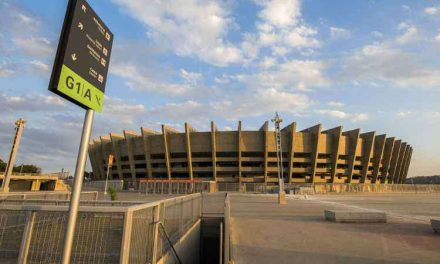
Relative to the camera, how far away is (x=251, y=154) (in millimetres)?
67812

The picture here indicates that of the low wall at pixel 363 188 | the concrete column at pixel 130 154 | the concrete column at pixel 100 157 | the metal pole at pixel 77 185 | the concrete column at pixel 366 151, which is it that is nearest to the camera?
the metal pole at pixel 77 185

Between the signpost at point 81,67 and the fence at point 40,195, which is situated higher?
the signpost at point 81,67

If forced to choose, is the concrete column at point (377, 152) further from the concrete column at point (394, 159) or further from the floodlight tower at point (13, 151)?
the floodlight tower at point (13, 151)

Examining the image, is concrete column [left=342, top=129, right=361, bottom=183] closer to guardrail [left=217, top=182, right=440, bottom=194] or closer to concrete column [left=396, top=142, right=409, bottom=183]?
guardrail [left=217, top=182, right=440, bottom=194]

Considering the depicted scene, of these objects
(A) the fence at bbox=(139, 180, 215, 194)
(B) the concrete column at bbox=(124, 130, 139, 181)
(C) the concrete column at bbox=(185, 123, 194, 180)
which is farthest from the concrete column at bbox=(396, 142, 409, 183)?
(B) the concrete column at bbox=(124, 130, 139, 181)

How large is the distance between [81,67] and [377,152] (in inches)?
3260

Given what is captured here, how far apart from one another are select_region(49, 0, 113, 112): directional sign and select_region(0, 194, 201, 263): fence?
1.95m

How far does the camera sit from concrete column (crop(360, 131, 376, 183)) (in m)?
71.8

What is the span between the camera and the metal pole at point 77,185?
10.5 ft

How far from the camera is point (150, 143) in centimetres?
7006

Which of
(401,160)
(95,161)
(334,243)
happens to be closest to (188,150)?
(95,161)

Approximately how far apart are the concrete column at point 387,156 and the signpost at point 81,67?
8479 centimetres

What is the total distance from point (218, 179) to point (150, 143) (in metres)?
17.4

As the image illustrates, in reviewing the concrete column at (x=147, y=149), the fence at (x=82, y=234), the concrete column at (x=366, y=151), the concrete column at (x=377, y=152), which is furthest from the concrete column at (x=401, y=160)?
the fence at (x=82, y=234)
